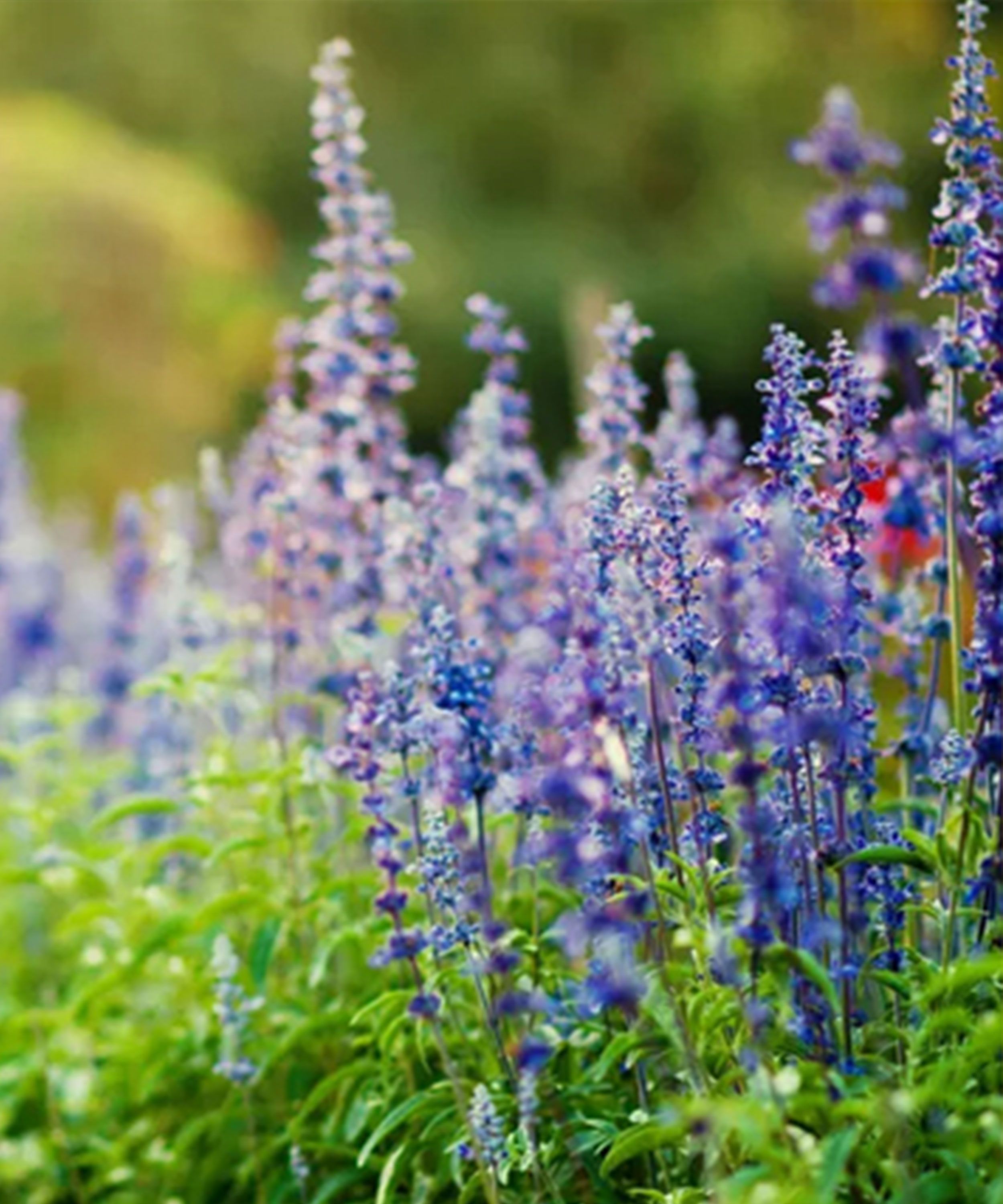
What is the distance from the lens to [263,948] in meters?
4.14

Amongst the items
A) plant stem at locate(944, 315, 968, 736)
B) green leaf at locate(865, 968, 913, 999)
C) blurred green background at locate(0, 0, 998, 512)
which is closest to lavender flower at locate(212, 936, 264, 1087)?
green leaf at locate(865, 968, 913, 999)

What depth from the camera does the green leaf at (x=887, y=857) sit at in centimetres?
282

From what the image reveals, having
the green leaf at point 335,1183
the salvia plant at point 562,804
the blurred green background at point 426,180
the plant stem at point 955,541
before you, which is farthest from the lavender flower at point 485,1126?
→ the blurred green background at point 426,180

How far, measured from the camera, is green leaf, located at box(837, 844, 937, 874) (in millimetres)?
2816

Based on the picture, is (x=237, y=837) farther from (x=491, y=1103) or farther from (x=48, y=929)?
(x=48, y=929)

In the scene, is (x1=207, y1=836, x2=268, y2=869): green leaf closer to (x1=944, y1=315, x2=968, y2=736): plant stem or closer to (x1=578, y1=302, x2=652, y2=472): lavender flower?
(x1=578, y1=302, x2=652, y2=472): lavender flower

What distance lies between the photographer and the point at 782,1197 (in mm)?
2385

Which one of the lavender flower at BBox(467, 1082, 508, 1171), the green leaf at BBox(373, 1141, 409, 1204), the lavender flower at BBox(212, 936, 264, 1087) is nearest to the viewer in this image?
the lavender flower at BBox(467, 1082, 508, 1171)

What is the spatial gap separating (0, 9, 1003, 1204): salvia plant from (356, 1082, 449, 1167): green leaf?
0.02 metres

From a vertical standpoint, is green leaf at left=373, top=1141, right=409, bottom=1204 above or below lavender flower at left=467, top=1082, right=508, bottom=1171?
below

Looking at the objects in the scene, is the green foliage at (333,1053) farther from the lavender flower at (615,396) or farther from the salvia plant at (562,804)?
the lavender flower at (615,396)

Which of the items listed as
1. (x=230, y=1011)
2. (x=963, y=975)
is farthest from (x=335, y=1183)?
(x=963, y=975)

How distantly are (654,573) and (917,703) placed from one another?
57.1 inches

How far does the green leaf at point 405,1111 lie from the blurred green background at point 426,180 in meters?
14.3
